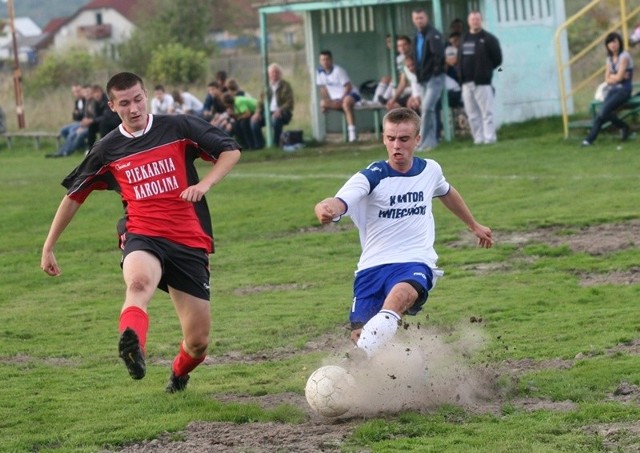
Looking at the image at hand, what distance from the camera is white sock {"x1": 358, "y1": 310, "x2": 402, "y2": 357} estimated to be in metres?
7.03

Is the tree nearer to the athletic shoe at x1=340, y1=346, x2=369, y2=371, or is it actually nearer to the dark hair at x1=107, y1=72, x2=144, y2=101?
the dark hair at x1=107, y1=72, x2=144, y2=101

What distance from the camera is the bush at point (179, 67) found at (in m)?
53.2

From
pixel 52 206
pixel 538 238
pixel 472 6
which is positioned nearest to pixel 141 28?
pixel 472 6

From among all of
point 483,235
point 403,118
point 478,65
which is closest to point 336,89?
point 478,65

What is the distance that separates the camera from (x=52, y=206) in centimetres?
1997

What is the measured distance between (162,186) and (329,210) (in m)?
1.36

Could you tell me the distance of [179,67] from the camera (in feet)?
176

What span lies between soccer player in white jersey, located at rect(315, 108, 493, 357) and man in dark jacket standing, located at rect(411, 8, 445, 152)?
14341 millimetres

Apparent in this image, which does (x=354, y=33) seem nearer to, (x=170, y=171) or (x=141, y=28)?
(x=170, y=171)

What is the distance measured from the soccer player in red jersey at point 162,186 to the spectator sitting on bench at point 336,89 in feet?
56.8

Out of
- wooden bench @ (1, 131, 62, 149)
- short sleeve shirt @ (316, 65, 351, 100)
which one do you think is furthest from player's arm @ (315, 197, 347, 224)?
wooden bench @ (1, 131, 62, 149)

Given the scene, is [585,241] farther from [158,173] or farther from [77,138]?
[77,138]

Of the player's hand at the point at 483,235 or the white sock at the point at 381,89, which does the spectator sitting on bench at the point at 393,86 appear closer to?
the white sock at the point at 381,89

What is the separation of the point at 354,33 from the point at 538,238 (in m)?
14.3
